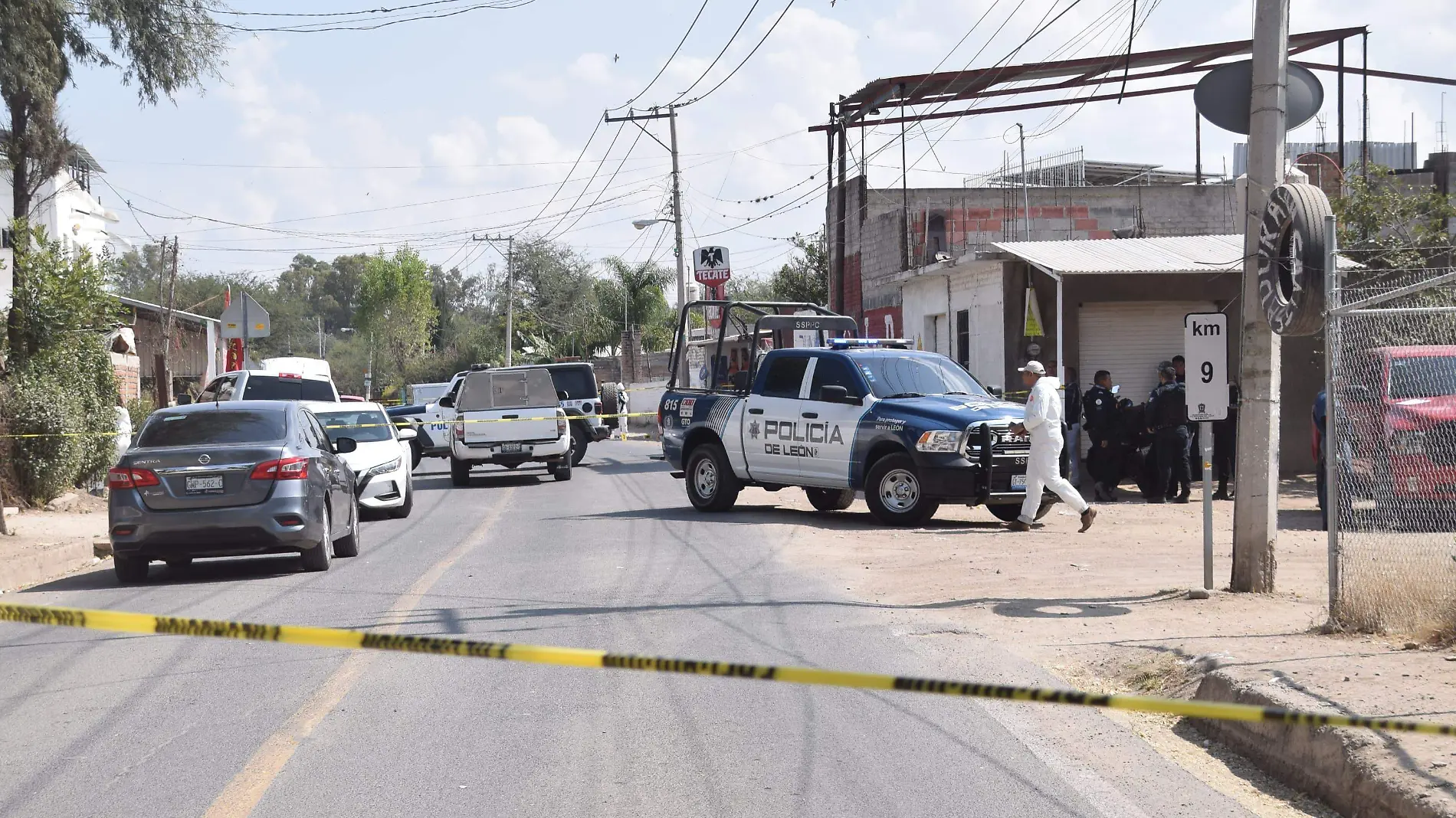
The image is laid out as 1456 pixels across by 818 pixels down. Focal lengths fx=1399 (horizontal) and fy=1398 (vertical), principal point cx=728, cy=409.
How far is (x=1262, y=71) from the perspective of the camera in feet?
32.8

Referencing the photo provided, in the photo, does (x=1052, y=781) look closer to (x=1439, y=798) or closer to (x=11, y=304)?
(x=1439, y=798)

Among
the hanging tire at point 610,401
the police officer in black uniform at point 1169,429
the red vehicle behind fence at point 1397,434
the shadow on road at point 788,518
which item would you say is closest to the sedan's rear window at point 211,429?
the shadow on road at point 788,518

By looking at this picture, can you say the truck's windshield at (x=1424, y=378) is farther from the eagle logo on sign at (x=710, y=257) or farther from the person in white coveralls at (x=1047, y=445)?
the eagle logo on sign at (x=710, y=257)

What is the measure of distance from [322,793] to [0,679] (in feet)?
11.6

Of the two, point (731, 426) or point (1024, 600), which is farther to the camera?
point (731, 426)

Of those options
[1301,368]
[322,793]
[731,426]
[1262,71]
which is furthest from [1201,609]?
[1301,368]

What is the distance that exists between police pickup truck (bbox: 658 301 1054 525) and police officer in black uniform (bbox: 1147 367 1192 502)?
318 cm

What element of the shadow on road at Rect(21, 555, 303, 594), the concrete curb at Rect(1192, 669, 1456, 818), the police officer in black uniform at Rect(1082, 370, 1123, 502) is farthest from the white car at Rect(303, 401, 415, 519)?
the concrete curb at Rect(1192, 669, 1456, 818)

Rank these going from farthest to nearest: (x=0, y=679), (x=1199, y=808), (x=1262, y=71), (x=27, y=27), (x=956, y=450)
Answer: (x=27, y=27) < (x=956, y=450) < (x=1262, y=71) < (x=0, y=679) < (x=1199, y=808)

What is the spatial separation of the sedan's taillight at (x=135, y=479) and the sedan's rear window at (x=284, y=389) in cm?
1056

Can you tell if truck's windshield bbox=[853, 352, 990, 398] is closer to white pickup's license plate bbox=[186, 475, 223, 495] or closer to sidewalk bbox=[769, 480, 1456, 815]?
sidewalk bbox=[769, 480, 1456, 815]

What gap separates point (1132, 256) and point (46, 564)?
54.8 feet

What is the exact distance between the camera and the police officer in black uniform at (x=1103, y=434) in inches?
787

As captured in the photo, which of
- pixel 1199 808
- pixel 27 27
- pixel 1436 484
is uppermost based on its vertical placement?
pixel 27 27
